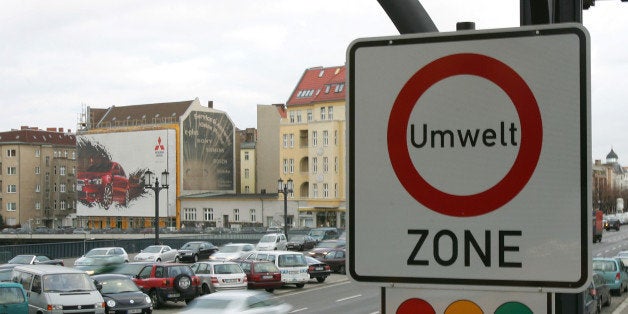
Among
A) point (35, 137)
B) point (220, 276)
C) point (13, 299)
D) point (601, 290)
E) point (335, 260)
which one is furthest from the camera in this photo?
point (35, 137)

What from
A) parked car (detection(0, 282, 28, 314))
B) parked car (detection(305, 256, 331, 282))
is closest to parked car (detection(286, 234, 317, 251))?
parked car (detection(305, 256, 331, 282))

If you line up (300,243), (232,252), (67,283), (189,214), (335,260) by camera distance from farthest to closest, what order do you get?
(189,214) < (300,243) < (232,252) < (335,260) < (67,283)

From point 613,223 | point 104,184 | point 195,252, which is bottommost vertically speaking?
point 613,223

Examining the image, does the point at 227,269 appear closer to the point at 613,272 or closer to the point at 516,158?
the point at 613,272

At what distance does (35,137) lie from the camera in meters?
132

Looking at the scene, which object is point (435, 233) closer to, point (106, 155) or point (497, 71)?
point (497, 71)

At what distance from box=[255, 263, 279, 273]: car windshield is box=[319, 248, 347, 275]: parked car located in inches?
369

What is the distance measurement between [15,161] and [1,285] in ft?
362

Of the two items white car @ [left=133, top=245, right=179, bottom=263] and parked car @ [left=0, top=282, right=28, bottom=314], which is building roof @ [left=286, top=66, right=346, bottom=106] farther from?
parked car @ [left=0, top=282, right=28, bottom=314]

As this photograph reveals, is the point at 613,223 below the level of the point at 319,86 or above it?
below

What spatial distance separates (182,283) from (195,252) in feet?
72.6

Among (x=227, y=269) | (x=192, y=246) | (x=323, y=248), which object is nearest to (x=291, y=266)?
(x=227, y=269)

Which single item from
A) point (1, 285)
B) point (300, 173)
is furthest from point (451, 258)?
point (300, 173)

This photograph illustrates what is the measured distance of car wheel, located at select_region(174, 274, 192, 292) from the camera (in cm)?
2948
